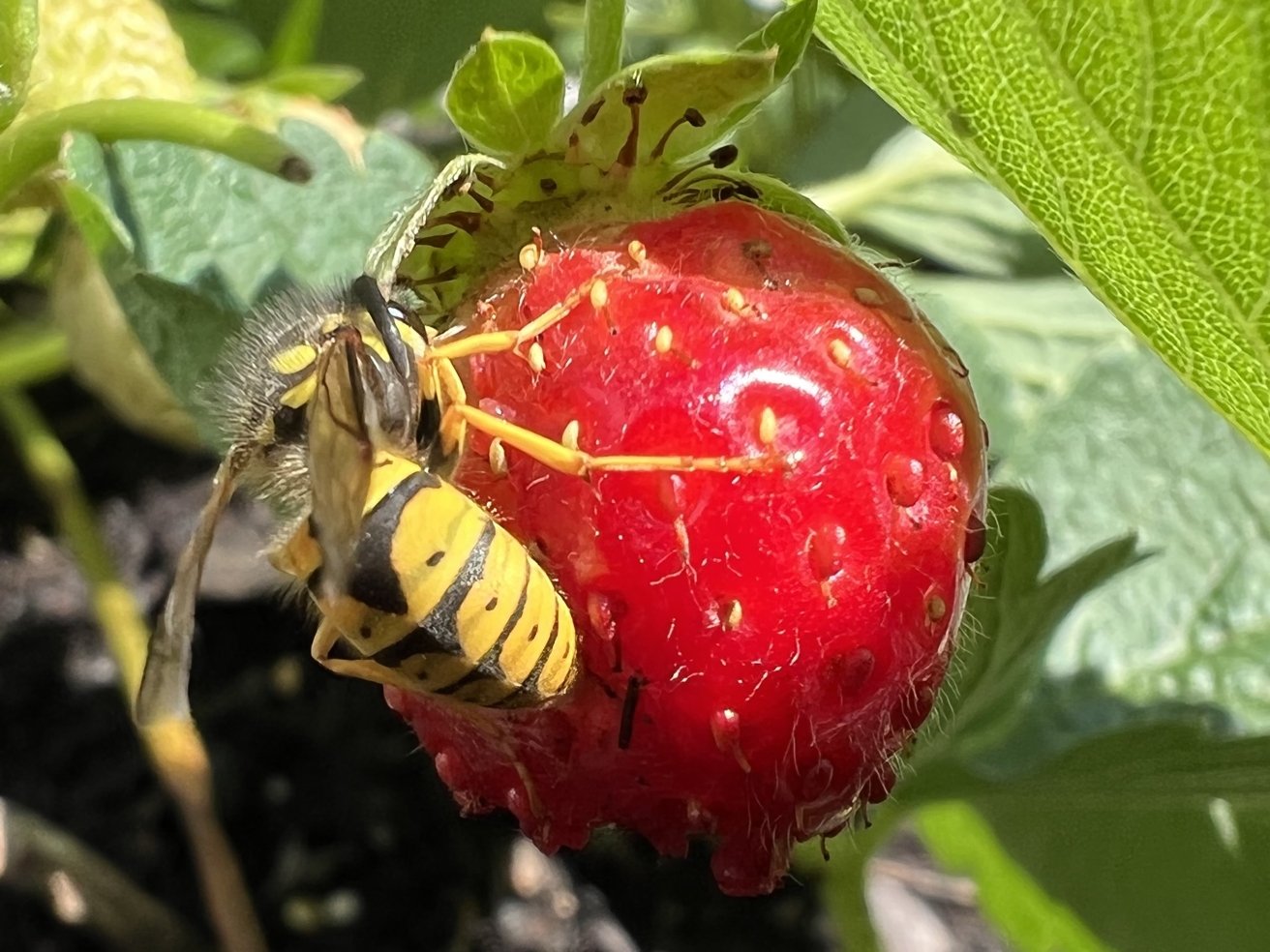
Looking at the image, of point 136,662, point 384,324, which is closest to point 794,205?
point 384,324

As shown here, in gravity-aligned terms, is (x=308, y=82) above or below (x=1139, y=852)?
above

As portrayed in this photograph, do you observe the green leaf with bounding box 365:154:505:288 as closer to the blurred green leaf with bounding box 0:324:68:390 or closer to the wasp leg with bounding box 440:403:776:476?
the wasp leg with bounding box 440:403:776:476

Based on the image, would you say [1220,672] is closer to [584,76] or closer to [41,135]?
[584,76]

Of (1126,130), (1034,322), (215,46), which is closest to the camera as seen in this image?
(1126,130)

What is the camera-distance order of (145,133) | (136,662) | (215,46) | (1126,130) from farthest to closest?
(215,46)
(136,662)
(145,133)
(1126,130)

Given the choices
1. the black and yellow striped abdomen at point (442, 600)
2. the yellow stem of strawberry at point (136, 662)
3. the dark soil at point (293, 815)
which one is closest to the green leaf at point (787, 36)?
the black and yellow striped abdomen at point (442, 600)

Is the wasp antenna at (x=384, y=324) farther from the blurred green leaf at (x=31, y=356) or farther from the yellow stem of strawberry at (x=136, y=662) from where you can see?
the blurred green leaf at (x=31, y=356)

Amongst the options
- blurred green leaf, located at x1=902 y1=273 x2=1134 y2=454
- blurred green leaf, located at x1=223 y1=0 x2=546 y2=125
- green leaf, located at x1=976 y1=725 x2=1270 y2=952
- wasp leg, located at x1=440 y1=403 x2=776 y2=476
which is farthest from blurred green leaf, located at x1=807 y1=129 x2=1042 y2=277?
wasp leg, located at x1=440 y1=403 x2=776 y2=476

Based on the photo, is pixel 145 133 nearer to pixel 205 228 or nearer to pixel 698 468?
pixel 205 228
